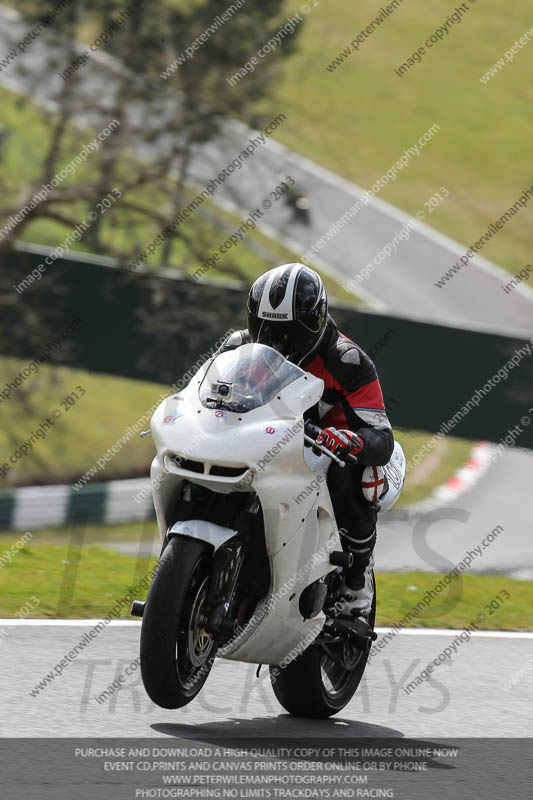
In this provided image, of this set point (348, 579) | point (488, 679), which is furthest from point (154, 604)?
point (488, 679)

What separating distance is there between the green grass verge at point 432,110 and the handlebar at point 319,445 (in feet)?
103

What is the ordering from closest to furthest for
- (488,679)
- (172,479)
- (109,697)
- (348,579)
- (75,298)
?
(172,479), (109,697), (348,579), (488,679), (75,298)

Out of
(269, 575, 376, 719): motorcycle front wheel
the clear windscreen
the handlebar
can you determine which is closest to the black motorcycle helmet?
the clear windscreen

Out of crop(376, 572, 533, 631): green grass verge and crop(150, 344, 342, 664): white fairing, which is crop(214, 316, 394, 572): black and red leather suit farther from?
crop(376, 572, 533, 631): green grass verge

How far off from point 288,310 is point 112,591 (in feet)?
10.4

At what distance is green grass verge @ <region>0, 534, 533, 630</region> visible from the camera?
279 inches

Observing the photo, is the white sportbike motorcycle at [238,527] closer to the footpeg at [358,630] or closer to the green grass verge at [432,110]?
the footpeg at [358,630]

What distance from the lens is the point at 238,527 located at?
4660mm

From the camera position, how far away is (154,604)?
14.4 feet

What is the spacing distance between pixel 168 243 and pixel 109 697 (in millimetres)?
14804

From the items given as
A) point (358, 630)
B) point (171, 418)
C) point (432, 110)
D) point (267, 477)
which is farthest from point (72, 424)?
point (432, 110)

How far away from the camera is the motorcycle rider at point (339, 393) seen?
5051 mm

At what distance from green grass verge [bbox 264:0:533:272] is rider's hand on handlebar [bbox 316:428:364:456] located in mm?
31474

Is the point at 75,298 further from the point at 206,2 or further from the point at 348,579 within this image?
the point at 348,579
